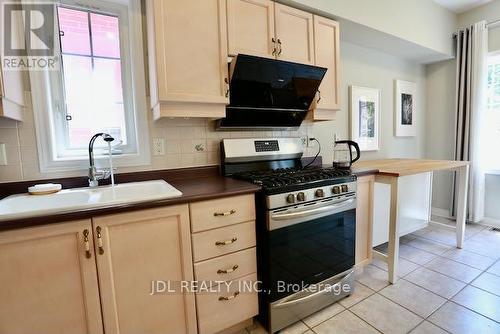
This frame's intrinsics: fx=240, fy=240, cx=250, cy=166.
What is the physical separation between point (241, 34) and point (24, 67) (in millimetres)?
1314

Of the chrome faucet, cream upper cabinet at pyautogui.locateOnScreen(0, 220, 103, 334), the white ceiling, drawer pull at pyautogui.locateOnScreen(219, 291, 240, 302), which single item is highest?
the white ceiling

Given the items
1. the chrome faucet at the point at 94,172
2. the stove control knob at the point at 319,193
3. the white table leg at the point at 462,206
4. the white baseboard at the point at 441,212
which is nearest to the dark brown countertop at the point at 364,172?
the stove control knob at the point at 319,193

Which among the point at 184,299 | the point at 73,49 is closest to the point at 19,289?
the point at 184,299

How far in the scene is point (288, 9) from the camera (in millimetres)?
1818

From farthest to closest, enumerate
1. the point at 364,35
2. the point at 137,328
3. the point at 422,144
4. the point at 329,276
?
1. the point at 422,144
2. the point at 364,35
3. the point at 329,276
4. the point at 137,328

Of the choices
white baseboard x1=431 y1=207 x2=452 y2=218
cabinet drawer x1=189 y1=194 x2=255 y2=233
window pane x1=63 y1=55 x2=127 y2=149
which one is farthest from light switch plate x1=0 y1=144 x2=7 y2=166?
white baseboard x1=431 y1=207 x2=452 y2=218

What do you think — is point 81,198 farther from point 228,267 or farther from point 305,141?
point 305,141

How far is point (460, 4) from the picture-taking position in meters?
2.88

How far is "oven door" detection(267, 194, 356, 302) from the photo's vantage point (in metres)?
1.42

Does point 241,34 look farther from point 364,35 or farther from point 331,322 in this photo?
point 331,322

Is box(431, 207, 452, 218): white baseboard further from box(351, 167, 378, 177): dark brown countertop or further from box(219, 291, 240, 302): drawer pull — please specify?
box(219, 291, 240, 302): drawer pull

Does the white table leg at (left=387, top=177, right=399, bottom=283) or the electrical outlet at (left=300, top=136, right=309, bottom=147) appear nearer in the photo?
the white table leg at (left=387, top=177, right=399, bottom=283)

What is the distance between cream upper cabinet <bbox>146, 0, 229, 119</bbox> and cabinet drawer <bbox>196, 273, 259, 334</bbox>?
107cm

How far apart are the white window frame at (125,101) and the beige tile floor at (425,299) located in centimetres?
145
